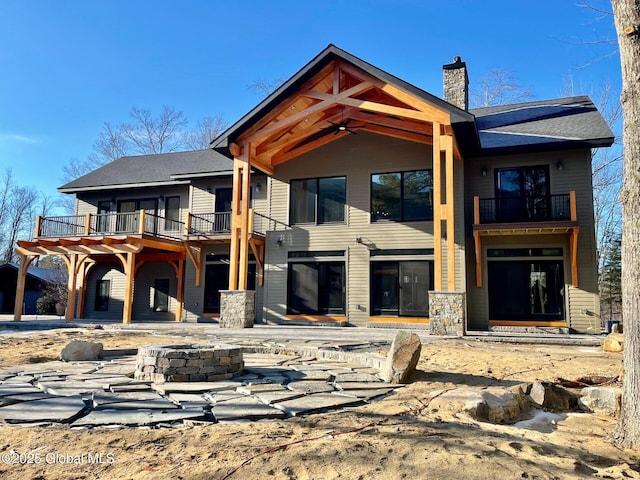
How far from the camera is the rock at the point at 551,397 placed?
473 cm

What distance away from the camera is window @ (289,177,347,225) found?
1528 cm

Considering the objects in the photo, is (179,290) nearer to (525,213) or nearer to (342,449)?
(525,213)

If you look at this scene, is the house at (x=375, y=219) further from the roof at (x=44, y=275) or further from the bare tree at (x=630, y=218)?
the bare tree at (x=630, y=218)

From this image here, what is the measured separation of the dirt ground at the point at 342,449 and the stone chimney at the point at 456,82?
42.7 ft

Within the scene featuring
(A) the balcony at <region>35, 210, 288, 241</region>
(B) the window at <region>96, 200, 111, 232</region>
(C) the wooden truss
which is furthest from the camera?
(B) the window at <region>96, 200, 111, 232</region>

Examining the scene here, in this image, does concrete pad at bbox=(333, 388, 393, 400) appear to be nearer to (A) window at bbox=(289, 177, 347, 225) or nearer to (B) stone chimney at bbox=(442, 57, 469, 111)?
(A) window at bbox=(289, 177, 347, 225)

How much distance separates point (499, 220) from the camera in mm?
13383

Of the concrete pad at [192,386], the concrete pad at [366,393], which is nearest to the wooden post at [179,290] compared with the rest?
the concrete pad at [192,386]

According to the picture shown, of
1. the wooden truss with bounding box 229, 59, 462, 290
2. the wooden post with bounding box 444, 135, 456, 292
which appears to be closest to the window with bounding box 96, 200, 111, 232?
the wooden truss with bounding box 229, 59, 462, 290

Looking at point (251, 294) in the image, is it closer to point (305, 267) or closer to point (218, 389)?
point (305, 267)

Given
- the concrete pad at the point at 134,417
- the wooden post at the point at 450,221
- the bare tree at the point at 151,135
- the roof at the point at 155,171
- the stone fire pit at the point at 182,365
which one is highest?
the bare tree at the point at 151,135

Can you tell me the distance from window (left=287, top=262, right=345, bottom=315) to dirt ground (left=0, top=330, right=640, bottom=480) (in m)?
10.4

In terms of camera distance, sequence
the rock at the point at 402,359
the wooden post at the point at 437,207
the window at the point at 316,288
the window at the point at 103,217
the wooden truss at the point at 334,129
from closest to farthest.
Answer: the rock at the point at 402,359 → the wooden post at the point at 437,207 → the wooden truss at the point at 334,129 → the window at the point at 316,288 → the window at the point at 103,217

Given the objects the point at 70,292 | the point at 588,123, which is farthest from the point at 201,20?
the point at 588,123
